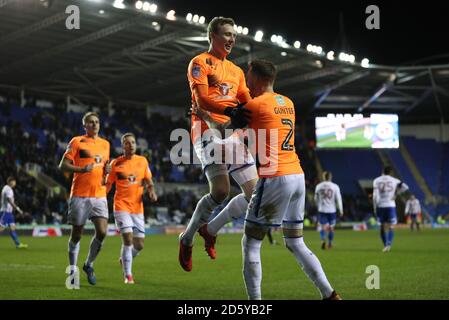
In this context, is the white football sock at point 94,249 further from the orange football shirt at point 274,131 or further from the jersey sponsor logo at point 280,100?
the jersey sponsor logo at point 280,100

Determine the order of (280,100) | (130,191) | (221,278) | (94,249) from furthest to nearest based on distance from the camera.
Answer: (130,191)
(221,278)
(94,249)
(280,100)

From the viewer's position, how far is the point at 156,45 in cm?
3656

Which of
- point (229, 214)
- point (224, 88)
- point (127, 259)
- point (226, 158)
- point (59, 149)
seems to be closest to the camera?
point (226, 158)

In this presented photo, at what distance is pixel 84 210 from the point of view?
1138 cm

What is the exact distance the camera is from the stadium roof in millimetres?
31859

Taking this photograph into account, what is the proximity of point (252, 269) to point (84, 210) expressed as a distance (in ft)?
16.6

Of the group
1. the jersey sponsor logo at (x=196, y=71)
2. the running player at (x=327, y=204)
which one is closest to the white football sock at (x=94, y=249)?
the jersey sponsor logo at (x=196, y=71)

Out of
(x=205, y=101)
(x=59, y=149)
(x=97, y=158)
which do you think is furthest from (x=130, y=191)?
(x=59, y=149)

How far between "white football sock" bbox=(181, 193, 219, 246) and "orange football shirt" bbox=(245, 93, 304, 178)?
0.86m

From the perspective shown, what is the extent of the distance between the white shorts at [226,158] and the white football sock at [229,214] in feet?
0.87

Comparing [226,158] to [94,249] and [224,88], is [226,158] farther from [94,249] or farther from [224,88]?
[94,249]

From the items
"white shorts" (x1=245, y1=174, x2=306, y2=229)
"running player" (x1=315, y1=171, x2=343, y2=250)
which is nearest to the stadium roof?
"running player" (x1=315, y1=171, x2=343, y2=250)

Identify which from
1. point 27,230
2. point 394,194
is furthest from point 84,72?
point 394,194

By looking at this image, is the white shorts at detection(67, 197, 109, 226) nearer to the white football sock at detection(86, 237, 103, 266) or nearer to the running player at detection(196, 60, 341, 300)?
the white football sock at detection(86, 237, 103, 266)
